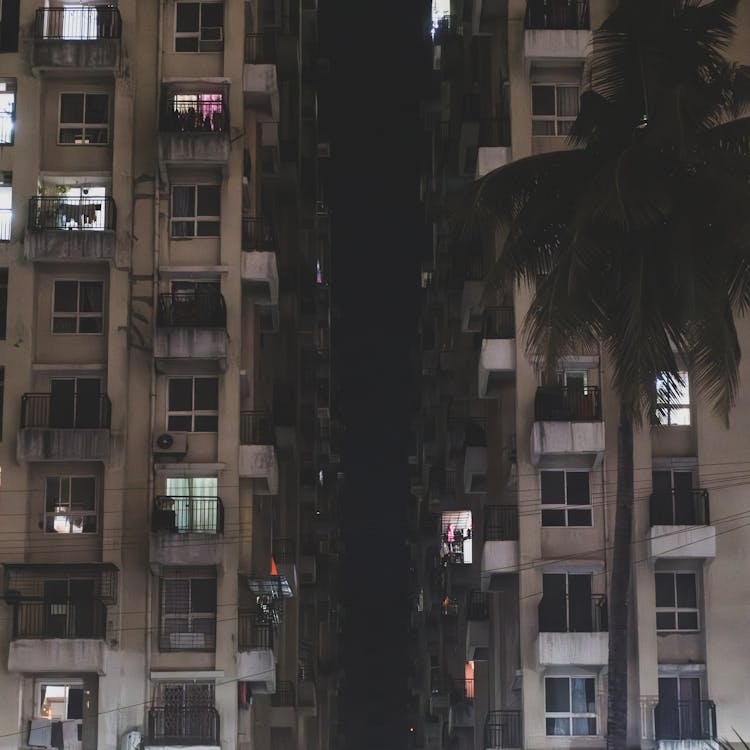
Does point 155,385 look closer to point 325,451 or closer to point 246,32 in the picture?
point 246,32

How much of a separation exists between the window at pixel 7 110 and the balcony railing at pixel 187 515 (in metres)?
12.2

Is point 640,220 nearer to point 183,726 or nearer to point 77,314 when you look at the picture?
point 77,314

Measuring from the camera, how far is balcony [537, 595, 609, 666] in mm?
50344

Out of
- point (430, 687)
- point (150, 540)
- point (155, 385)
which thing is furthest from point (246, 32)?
point (430, 687)

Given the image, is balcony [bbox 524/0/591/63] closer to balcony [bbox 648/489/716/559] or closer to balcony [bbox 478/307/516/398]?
balcony [bbox 478/307/516/398]

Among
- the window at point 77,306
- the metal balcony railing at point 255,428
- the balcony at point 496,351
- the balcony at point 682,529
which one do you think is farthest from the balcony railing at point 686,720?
the window at point 77,306

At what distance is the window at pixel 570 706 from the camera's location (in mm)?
51219

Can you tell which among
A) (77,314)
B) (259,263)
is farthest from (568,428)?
(77,314)

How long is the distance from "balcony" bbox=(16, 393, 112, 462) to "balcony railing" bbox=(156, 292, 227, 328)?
3090 mm

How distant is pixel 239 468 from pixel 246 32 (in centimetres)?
1441

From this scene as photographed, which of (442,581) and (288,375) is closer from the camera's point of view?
(288,375)

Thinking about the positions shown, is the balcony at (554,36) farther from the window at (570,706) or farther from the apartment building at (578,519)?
the window at (570,706)

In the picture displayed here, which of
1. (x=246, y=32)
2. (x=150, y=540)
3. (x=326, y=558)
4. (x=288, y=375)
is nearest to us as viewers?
(x=150, y=540)

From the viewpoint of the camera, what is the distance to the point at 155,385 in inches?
2100
